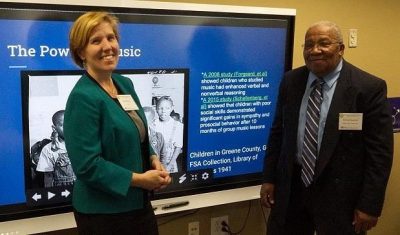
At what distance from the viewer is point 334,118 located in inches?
75.1

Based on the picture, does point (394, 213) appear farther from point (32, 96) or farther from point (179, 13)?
point (32, 96)

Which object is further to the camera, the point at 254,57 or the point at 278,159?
the point at 254,57

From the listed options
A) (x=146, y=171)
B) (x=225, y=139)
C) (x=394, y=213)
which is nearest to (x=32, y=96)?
(x=146, y=171)

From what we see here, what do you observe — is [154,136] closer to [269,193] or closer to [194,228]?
[269,193]

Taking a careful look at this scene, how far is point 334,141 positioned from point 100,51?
42.9 inches

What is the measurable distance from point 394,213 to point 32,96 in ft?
9.52

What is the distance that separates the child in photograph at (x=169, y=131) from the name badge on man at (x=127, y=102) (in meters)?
0.58

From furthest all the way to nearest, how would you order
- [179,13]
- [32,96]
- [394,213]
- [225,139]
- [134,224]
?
1. [394,213]
2. [225,139]
3. [179,13]
4. [32,96]
5. [134,224]

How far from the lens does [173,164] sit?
225 cm

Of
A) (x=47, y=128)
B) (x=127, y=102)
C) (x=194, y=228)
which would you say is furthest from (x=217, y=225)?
(x=127, y=102)

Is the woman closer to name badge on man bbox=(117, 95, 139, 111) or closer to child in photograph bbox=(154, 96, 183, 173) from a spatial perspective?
name badge on man bbox=(117, 95, 139, 111)

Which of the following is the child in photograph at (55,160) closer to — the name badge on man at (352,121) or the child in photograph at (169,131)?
the child in photograph at (169,131)

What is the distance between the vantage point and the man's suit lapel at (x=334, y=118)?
1.90 metres

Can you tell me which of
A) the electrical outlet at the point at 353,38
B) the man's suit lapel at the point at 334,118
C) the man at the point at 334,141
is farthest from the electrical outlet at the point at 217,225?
the electrical outlet at the point at 353,38
